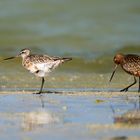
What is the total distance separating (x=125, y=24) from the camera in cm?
2036

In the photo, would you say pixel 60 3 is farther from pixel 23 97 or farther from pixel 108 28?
pixel 23 97

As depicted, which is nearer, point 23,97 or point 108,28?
point 23,97

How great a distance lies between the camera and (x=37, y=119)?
866cm

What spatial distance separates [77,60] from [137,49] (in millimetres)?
2240

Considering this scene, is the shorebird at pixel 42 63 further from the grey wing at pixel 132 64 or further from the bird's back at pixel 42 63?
the grey wing at pixel 132 64

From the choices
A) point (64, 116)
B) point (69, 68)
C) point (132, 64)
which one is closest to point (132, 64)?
point (132, 64)

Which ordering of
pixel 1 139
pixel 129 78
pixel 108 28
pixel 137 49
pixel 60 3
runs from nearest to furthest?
pixel 1 139 → pixel 129 78 → pixel 137 49 → pixel 108 28 → pixel 60 3

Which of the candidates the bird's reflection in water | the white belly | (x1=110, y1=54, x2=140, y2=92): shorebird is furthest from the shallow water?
(x1=110, y1=54, x2=140, y2=92): shorebird

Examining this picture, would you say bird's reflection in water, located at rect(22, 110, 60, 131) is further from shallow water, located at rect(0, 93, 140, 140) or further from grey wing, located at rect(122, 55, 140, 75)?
grey wing, located at rect(122, 55, 140, 75)

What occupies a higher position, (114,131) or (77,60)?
(114,131)

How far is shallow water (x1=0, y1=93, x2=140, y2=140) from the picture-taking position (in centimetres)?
764

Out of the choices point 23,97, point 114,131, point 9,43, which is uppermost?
point 114,131

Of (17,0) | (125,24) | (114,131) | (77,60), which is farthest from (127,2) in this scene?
(114,131)

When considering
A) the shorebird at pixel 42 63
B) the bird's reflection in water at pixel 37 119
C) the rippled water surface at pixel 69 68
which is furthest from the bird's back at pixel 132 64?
the bird's reflection in water at pixel 37 119
